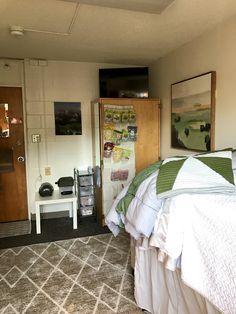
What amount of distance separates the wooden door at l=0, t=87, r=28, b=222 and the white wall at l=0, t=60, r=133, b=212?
9 cm

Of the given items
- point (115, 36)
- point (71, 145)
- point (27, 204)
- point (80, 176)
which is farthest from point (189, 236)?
point (27, 204)

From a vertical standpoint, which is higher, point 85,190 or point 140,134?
point 140,134

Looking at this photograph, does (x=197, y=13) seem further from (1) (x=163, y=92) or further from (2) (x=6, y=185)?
(2) (x=6, y=185)

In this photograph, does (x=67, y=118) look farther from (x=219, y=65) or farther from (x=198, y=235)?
(x=198, y=235)

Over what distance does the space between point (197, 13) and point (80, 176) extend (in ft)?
7.98

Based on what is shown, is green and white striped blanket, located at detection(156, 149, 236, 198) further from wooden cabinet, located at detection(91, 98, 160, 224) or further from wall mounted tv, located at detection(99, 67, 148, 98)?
wall mounted tv, located at detection(99, 67, 148, 98)

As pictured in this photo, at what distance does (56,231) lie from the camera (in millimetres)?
3322

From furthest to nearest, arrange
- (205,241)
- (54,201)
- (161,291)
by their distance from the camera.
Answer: (54,201)
(161,291)
(205,241)

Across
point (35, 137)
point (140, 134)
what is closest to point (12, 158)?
point (35, 137)

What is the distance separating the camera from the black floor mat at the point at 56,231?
3.02m

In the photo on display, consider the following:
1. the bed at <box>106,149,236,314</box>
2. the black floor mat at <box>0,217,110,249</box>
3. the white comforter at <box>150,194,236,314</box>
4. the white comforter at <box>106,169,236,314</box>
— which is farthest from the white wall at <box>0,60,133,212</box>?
the white comforter at <box>150,194,236,314</box>

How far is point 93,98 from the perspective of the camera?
3.84 m

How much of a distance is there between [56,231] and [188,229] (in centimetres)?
245

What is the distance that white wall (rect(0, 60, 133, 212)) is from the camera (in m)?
3.56
